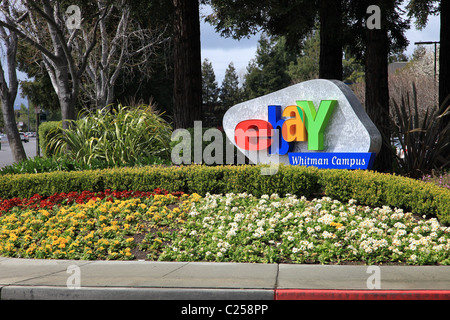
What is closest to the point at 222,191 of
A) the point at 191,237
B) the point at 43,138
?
the point at 191,237

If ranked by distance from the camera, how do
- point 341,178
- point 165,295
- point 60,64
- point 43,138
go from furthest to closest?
point 43,138
point 60,64
point 341,178
point 165,295

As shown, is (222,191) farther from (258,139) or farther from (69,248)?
(69,248)

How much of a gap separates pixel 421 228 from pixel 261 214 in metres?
2.55

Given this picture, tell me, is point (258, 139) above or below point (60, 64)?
below

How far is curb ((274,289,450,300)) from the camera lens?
16.3 feet

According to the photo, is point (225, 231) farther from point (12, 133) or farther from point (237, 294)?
point (12, 133)

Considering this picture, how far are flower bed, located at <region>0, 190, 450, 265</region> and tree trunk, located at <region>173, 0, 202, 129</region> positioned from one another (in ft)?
10.8

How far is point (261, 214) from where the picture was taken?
315 inches

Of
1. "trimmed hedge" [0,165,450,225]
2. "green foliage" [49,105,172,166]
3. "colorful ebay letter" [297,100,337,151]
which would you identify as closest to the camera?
"trimmed hedge" [0,165,450,225]

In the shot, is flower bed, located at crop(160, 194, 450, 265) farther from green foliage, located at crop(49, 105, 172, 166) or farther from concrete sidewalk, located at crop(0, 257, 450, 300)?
green foliage, located at crop(49, 105, 172, 166)

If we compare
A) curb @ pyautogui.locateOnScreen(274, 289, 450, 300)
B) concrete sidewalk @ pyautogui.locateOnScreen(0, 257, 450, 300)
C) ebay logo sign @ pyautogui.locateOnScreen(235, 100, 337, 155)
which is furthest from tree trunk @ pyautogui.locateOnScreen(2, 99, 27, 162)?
curb @ pyautogui.locateOnScreen(274, 289, 450, 300)

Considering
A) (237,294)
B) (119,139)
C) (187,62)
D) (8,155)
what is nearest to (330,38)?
(187,62)

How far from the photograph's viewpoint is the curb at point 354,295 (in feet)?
16.3

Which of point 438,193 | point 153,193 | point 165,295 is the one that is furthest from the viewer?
point 153,193
